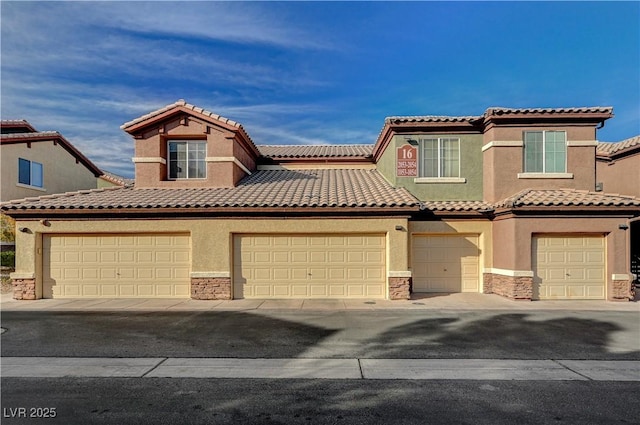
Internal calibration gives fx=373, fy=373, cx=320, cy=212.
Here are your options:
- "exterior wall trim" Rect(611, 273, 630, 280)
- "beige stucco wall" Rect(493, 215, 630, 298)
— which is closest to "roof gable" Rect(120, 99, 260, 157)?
"beige stucco wall" Rect(493, 215, 630, 298)

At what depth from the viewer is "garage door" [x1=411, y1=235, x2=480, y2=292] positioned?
1531 cm

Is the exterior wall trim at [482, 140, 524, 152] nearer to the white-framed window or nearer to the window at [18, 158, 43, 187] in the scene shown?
the white-framed window

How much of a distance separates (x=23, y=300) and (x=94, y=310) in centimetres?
403

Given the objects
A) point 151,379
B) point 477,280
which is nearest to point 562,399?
point 151,379

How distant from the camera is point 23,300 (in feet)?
44.9

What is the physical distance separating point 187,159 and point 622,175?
76.1ft

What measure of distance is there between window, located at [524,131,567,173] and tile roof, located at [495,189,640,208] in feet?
3.84

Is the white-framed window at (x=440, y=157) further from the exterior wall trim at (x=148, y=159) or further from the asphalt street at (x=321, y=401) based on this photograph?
the exterior wall trim at (x=148, y=159)

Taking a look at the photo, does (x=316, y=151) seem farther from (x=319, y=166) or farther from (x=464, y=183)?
(x=464, y=183)

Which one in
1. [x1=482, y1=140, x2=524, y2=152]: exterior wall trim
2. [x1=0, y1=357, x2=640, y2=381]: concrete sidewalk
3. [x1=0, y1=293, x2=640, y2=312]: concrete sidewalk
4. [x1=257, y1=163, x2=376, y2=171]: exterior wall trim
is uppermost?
[x1=482, y1=140, x2=524, y2=152]: exterior wall trim

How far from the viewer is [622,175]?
68.2ft

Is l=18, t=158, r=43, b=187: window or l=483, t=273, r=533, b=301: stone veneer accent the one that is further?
l=18, t=158, r=43, b=187: window

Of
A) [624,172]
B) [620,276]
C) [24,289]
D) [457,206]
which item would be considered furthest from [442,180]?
[24,289]

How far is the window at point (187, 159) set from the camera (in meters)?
16.9
